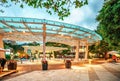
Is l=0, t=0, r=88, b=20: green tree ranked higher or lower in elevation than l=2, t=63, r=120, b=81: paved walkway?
higher

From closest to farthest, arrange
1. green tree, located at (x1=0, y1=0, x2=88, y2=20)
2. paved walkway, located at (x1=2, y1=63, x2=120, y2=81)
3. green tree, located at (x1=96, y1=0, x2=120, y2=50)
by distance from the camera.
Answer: green tree, located at (x1=0, y1=0, x2=88, y2=20)
green tree, located at (x1=96, y1=0, x2=120, y2=50)
paved walkway, located at (x1=2, y1=63, x2=120, y2=81)

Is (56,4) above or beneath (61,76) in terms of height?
above

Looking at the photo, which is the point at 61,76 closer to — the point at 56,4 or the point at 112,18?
the point at 112,18

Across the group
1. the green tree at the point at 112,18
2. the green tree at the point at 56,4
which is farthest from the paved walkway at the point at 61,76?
the green tree at the point at 56,4

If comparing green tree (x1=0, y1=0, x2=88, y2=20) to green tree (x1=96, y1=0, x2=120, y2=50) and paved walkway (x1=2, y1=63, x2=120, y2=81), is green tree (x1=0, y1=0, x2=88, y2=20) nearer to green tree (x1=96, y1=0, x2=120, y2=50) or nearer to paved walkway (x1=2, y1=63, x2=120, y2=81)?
green tree (x1=96, y1=0, x2=120, y2=50)

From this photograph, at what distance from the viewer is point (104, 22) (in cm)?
1074

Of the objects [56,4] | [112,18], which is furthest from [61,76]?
[56,4]

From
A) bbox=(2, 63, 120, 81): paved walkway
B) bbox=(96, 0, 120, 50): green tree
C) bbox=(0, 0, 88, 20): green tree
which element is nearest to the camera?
bbox=(0, 0, 88, 20): green tree

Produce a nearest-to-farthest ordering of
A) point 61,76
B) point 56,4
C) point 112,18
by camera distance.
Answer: point 56,4, point 112,18, point 61,76

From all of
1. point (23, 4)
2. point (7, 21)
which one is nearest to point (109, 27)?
point (23, 4)

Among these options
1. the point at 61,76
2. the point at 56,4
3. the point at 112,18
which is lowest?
the point at 61,76

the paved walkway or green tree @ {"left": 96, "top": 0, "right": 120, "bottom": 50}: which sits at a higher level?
green tree @ {"left": 96, "top": 0, "right": 120, "bottom": 50}

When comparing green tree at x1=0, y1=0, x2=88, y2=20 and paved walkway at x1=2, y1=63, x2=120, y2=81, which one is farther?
paved walkway at x1=2, y1=63, x2=120, y2=81

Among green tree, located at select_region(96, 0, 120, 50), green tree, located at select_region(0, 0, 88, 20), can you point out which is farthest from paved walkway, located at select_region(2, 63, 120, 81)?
green tree, located at select_region(0, 0, 88, 20)
